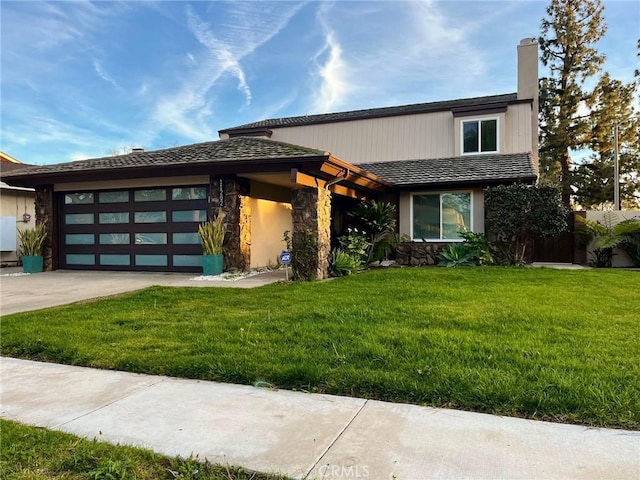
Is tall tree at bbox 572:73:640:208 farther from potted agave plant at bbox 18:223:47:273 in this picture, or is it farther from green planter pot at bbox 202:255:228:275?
potted agave plant at bbox 18:223:47:273

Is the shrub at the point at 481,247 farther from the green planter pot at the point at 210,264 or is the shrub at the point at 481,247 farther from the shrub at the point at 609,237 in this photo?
the green planter pot at the point at 210,264

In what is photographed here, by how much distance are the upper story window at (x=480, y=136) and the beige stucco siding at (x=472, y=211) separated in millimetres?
2383

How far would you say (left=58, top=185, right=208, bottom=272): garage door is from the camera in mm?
11312

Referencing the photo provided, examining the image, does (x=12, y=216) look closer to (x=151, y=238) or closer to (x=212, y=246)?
(x=151, y=238)

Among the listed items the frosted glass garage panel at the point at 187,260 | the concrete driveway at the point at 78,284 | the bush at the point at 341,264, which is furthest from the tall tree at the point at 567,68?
the frosted glass garage panel at the point at 187,260

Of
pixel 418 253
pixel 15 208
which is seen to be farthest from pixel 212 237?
pixel 15 208

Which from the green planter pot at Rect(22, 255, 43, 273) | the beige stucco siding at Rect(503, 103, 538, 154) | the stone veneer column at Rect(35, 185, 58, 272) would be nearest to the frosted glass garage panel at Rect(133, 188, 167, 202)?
the stone veneer column at Rect(35, 185, 58, 272)

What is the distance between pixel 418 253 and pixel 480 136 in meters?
4.81

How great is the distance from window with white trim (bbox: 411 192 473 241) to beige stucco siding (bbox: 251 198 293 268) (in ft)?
13.8

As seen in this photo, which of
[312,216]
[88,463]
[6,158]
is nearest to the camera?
[88,463]

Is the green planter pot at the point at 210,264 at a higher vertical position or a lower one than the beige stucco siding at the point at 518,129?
lower

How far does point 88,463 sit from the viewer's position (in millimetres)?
2408

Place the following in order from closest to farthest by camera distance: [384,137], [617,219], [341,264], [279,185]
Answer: [341,264]
[279,185]
[617,219]
[384,137]

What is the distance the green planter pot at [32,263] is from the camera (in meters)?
12.0
